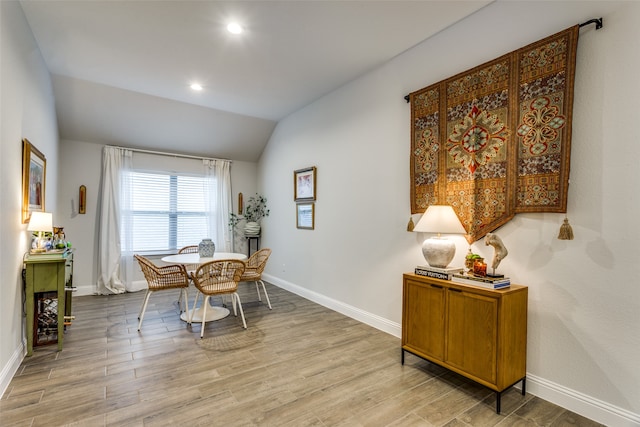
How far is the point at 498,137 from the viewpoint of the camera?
2.44m

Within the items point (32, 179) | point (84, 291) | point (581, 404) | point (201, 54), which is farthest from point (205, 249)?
point (581, 404)

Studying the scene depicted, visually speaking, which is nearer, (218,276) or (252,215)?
(218,276)

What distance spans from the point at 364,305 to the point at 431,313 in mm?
1320

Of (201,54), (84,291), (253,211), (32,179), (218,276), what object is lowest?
(84,291)

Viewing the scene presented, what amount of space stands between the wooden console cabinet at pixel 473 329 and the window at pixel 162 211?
4637mm

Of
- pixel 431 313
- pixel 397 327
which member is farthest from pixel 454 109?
pixel 397 327

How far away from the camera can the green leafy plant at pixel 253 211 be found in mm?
6231

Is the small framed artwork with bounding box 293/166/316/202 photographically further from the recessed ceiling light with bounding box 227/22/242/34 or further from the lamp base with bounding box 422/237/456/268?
the lamp base with bounding box 422/237/456/268

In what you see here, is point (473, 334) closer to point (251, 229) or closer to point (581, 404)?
point (581, 404)

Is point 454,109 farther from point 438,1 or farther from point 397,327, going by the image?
point 397,327

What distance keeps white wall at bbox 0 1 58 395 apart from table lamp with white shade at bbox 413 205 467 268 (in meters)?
3.14

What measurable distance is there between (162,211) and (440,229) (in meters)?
5.03

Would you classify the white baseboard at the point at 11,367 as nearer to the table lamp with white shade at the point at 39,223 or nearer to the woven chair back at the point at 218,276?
→ the table lamp with white shade at the point at 39,223

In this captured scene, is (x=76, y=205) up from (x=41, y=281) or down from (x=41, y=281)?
up
